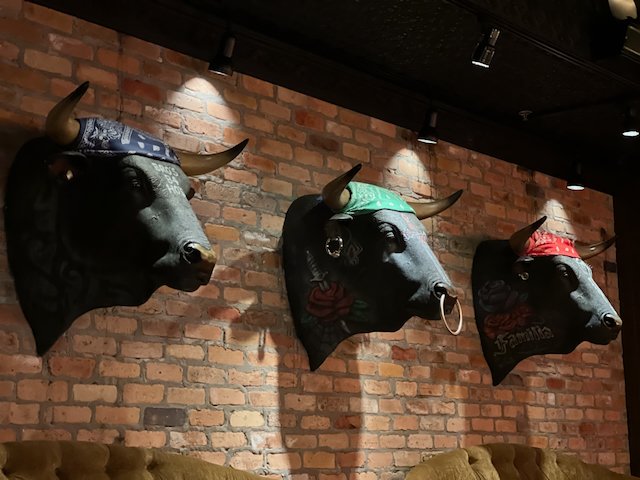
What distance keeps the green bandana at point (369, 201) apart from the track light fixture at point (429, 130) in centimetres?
96

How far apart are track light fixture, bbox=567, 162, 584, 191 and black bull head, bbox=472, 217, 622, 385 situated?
2.96 feet

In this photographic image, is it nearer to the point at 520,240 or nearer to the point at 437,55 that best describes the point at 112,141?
the point at 437,55

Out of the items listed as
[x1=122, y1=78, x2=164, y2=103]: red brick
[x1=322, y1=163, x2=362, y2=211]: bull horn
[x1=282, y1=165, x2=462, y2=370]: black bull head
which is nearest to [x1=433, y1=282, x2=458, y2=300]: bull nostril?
[x1=282, y1=165, x2=462, y2=370]: black bull head

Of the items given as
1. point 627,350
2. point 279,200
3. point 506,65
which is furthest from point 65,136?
point 627,350

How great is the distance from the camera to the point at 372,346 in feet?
15.6

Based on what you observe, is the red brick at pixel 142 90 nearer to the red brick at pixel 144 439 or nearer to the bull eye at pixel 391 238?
the bull eye at pixel 391 238

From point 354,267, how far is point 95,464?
1461 millimetres

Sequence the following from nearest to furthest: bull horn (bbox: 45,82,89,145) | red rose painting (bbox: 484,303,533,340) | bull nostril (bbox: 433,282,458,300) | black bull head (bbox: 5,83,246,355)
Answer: bull horn (bbox: 45,82,89,145)
black bull head (bbox: 5,83,246,355)
bull nostril (bbox: 433,282,458,300)
red rose painting (bbox: 484,303,533,340)

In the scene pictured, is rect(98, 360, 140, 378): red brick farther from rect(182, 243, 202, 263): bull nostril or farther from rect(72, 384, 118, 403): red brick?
rect(182, 243, 202, 263): bull nostril

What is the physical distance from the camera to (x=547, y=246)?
5148 mm

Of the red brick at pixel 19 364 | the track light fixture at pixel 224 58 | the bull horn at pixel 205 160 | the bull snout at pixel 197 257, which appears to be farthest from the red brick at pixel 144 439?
the track light fixture at pixel 224 58

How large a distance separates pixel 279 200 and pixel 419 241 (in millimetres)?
745

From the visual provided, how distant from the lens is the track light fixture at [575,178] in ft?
19.8

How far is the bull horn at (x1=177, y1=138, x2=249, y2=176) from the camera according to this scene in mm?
3764
